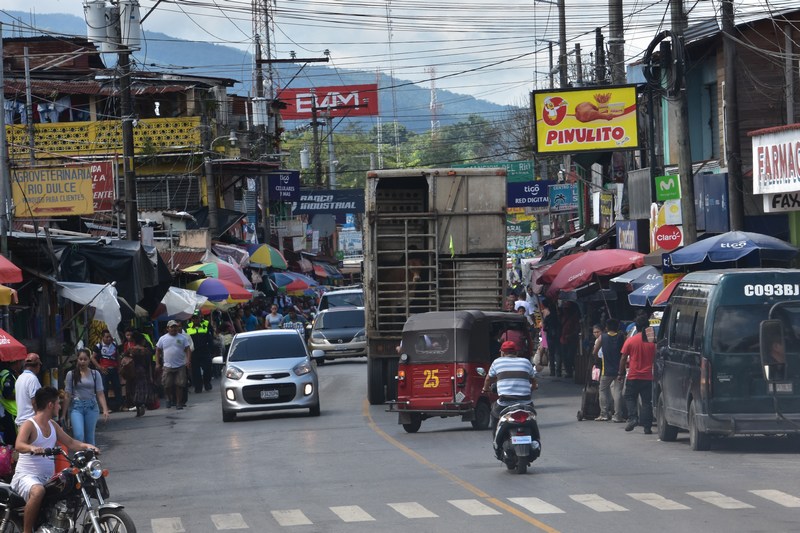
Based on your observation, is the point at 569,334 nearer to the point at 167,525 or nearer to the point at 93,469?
the point at 167,525

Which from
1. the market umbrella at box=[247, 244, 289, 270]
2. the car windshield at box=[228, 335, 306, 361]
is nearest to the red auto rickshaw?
the car windshield at box=[228, 335, 306, 361]

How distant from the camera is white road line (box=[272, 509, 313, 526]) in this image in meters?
12.8

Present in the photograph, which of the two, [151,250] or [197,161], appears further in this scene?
[197,161]

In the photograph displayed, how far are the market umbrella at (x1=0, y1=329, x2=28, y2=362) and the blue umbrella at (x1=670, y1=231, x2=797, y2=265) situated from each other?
11.9 meters

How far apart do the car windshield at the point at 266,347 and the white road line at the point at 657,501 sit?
13954 mm

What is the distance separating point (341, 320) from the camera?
4403 cm

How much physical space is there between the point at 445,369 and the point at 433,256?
5490mm

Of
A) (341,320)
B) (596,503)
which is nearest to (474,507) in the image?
(596,503)

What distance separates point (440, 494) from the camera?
1459cm

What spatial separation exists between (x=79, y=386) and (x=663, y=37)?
13173 mm

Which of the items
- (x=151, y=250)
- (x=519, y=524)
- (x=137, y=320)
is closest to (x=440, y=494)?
(x=519, y=524)

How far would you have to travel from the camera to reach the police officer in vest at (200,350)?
3531cm

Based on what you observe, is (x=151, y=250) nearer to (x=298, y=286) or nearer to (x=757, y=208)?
(x=757, y=208)

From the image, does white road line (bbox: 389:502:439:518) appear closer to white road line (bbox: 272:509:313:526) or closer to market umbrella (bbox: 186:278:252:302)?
white road line (bbox: 272:509:313:526)
